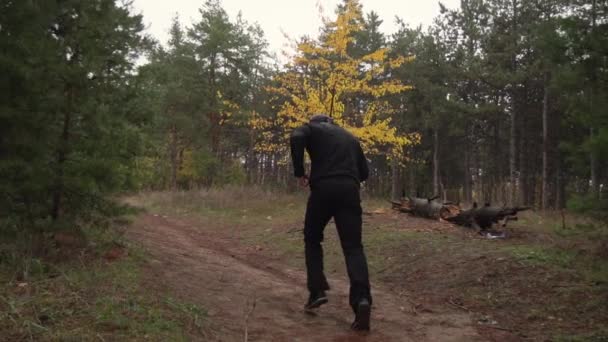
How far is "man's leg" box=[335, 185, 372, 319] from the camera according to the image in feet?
14.1

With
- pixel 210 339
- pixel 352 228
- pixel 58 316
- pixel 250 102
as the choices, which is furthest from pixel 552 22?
pixel 250 102

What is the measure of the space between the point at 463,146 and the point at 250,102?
684 inches

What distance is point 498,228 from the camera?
9.75 meters

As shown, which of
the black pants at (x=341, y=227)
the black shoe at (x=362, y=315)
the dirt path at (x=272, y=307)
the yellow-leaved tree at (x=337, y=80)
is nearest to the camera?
the dirt path at (x=272, y=307)

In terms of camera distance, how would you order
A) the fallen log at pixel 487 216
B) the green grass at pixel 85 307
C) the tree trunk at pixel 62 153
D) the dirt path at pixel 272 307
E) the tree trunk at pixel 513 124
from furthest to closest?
the tree trunk at pixel 513 124
the fallen log at pixel 487 216
the tree trunk at pixel 62 153
the dirt path at pixel 272 307
the green grass at pixel 85 307

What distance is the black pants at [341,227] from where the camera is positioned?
14.3 ft

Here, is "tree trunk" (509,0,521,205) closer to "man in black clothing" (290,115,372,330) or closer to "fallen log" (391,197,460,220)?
"fallen log" (391,197,460,220)

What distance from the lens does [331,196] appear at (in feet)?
14.9

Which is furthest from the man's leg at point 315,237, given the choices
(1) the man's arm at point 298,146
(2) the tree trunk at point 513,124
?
(2) the tree trunk at point 513,124

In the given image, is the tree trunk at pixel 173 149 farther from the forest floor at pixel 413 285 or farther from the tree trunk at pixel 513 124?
the forest floor at pixel 413 285

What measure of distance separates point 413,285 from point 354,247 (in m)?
2.38

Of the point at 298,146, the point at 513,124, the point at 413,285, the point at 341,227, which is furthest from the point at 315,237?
the point at 513,124

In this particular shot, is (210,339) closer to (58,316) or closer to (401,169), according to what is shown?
(58,316)

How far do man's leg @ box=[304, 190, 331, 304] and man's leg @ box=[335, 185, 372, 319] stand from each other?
0.18 meters
